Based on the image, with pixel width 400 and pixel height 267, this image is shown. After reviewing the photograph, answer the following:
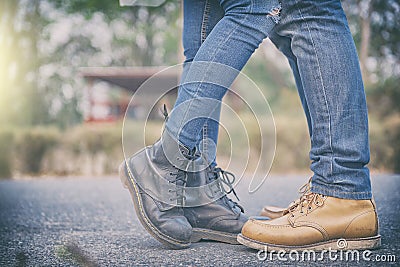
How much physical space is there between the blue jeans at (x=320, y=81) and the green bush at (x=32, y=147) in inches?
195

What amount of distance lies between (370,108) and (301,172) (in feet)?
8.30

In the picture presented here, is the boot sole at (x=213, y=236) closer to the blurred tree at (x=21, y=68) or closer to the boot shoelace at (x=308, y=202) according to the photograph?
the boot shoelace at (x=308, y=202)

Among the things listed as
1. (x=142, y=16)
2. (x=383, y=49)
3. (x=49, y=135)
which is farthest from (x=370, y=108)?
(x=142, y=16)

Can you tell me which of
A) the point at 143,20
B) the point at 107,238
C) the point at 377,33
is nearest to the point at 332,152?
the point at 107,238

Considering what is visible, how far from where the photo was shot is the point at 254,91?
127cm

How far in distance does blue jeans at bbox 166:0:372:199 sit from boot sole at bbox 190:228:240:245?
229 mm

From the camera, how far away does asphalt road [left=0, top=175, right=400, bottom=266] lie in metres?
1.01

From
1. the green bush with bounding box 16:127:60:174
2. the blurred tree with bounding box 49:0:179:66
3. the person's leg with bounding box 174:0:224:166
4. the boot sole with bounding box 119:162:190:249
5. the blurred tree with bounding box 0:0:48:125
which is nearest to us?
the boot sole with bounding box 119:162:190:249

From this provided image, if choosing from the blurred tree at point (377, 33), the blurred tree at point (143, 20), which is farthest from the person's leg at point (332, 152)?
the blurred tree at point (143, 20)

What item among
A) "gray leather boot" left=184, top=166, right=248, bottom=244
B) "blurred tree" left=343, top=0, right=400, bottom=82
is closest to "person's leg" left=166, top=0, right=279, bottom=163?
"gray leather boot" left=184, top=166, right=248, bottom=244

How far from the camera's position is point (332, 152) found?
1.09 m

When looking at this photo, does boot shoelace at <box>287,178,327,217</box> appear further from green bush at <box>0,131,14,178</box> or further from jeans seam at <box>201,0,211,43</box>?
green bush at <box>0,131,14,178</box>

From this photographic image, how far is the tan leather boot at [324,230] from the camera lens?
3.51 feet

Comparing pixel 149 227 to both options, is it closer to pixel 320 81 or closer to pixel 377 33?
pixel 320 81
